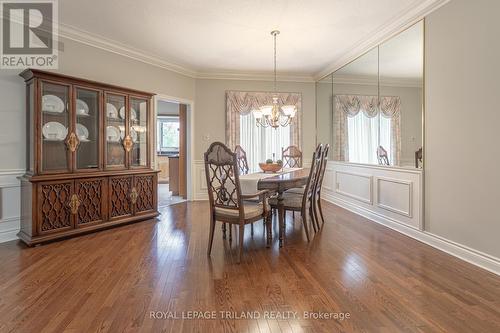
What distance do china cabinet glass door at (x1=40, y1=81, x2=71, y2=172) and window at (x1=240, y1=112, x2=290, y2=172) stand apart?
346cm

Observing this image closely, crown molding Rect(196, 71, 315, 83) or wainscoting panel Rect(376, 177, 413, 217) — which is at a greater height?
crown molding Rect(196, 71, 315, 83)

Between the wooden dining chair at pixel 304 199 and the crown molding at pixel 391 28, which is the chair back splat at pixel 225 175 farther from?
the crown molding at pixel 391 28

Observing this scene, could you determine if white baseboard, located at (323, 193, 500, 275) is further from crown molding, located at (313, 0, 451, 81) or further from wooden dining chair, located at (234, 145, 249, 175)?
crown molding, located at (313, 0, 451, 81)

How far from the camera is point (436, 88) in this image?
319 centimetres

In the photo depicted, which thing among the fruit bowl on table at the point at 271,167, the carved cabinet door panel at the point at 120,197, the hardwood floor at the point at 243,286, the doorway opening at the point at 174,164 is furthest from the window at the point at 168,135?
the hardwood floor at the point at 243,286

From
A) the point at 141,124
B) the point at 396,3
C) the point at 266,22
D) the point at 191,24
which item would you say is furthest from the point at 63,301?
the point at 396,3

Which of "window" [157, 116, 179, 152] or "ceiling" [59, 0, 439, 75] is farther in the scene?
"window" [157, 116, 179, 152]

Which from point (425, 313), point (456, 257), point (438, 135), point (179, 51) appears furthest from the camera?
point (179, 51)

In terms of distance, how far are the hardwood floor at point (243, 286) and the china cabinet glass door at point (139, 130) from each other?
4.55 ft

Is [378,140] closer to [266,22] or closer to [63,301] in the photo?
[266,22]

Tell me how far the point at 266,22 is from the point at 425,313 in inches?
138

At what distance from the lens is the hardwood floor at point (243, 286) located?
182 centimetres

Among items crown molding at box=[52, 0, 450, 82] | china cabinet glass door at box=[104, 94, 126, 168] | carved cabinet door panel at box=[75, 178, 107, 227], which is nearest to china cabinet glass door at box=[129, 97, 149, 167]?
china cabinet glass door at box=[104, 94, 126, 168]

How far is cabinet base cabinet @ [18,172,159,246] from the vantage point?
3289mm
